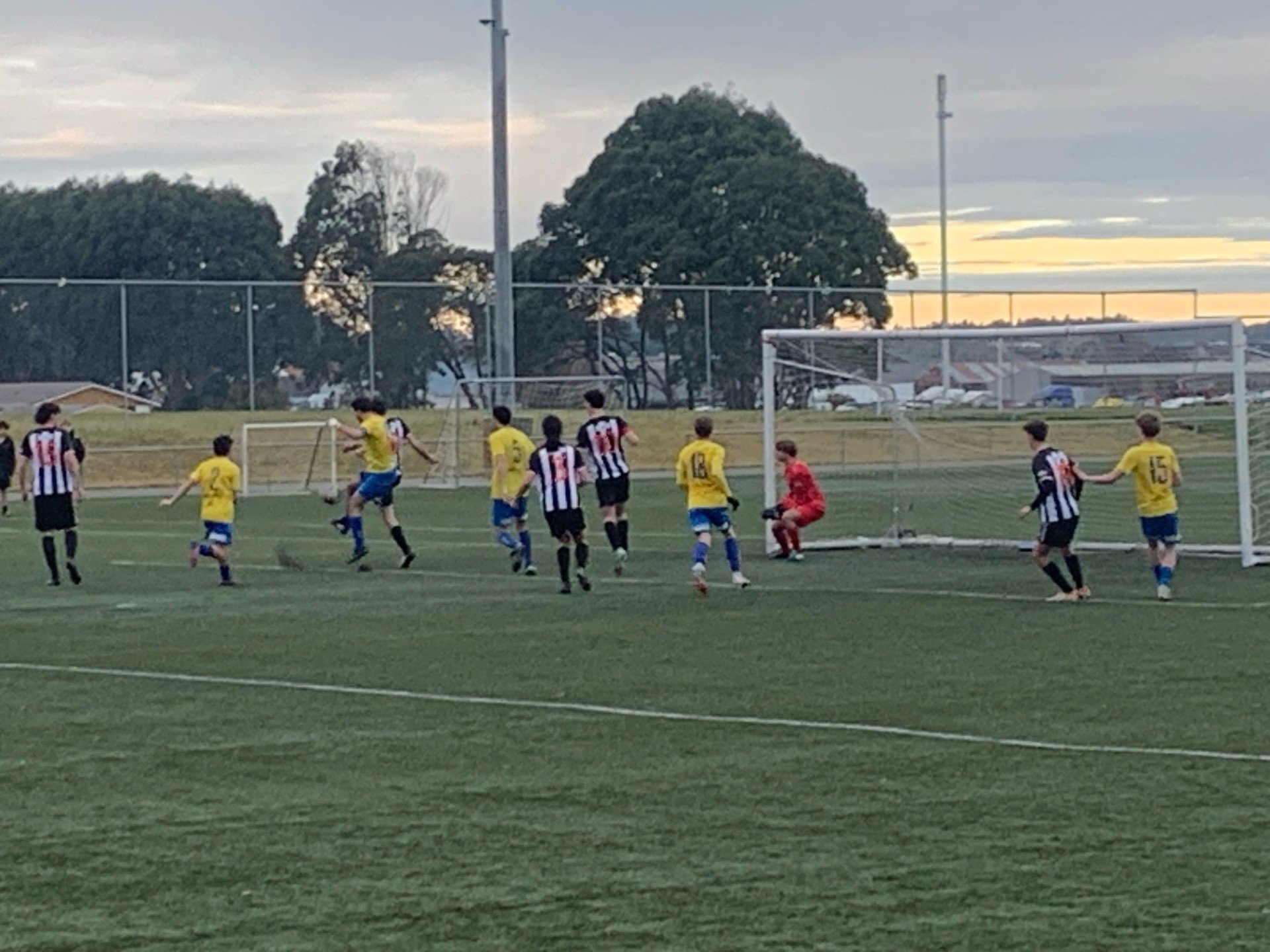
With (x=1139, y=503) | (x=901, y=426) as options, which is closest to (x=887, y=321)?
(x=901, y=426)

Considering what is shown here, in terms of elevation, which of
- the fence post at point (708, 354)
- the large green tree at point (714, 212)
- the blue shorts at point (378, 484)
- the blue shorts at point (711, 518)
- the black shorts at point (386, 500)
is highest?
the large green tree at point (714, 212)

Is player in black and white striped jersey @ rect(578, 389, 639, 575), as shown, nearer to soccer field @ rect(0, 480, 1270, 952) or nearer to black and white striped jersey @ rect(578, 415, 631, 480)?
black and white striped jersey @ rect(578, 415, 631, 480)

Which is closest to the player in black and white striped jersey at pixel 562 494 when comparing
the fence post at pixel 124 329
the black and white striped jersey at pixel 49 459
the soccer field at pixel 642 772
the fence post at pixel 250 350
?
the soccer field at pixel 642 772

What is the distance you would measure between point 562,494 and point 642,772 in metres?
9.43

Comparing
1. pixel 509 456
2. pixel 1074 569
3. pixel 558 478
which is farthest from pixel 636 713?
pixel 509 456

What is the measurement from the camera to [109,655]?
49.2ft

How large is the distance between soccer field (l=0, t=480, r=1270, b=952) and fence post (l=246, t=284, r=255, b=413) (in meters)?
26.3

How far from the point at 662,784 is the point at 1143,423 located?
968 centimetres

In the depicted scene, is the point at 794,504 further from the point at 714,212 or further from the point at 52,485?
Result: the point at 714,212

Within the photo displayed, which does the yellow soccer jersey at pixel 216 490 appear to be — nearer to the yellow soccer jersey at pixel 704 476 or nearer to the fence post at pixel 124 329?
the yellow soccer jersey at pixel 704 476

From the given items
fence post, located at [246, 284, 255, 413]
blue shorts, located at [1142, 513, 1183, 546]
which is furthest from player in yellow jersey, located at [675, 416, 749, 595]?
fence post, located at [246, 284, 255, 413]

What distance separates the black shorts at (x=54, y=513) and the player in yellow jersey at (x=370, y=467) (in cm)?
286

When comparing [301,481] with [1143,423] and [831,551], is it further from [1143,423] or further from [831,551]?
[1143,423]

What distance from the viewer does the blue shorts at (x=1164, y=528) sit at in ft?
59.8
